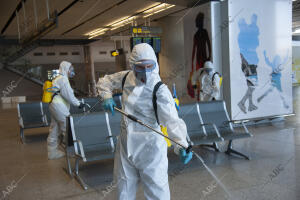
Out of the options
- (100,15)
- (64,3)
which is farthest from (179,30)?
(64,3)

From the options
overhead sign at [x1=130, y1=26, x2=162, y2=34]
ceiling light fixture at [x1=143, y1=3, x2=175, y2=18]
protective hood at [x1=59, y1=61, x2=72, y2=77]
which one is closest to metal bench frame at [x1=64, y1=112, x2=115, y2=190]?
protective hood at [x1=59, y1=61, x2=72, y2=77]

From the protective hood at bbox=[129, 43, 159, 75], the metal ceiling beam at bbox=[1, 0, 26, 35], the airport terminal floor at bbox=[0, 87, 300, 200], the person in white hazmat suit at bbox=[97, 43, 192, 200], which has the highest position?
the metal ceiling beam at bbox=[1, 0, 26, 35]

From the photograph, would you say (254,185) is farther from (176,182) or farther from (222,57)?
(222,57)

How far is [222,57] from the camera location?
8.16 metres

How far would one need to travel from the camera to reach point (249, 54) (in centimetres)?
806

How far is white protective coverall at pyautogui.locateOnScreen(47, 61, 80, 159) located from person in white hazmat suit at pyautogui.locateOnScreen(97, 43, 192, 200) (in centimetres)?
325

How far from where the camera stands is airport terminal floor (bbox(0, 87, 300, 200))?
3.70 meters

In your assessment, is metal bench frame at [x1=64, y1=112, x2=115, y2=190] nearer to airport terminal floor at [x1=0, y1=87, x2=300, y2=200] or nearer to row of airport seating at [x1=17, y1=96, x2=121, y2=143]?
airport terminal floor at [x1=0, y1=87, x2=300, y2=200]

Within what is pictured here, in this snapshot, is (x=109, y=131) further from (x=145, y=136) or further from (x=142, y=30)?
(x=142, y=30)

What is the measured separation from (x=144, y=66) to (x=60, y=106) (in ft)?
12.2

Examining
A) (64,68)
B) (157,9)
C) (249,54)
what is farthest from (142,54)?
(157,9)

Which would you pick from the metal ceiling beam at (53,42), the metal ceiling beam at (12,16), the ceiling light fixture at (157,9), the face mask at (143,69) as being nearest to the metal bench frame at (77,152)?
the face mask at (143,69)

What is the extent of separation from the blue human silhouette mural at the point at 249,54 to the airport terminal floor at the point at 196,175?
1.82m

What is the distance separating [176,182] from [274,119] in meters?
5.84
